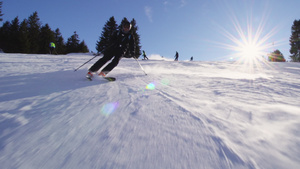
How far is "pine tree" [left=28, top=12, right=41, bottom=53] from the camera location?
3509 cm

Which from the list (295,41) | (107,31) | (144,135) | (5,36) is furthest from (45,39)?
Answer: (295,41)

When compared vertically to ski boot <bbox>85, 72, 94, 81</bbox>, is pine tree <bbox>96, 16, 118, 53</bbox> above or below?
above

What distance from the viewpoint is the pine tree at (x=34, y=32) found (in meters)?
35.1

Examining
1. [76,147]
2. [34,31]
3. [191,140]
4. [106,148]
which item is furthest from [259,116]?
[34,31]

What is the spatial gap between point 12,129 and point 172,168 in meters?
1.38

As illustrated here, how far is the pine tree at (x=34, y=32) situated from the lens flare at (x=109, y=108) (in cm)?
4511

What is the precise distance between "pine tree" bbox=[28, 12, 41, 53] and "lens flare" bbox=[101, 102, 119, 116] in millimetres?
45108

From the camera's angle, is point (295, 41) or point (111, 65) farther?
point (295, 41)

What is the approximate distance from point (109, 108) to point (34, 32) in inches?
1957

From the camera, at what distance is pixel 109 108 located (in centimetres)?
171

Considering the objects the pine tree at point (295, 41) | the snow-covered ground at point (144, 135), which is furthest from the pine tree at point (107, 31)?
the pine tree at point (295, 41)

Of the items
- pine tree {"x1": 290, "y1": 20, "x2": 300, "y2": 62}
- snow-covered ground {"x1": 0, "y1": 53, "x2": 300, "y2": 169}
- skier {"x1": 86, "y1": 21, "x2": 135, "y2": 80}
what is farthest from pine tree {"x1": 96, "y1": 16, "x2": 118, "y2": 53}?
pine tree {"x1": 290, "y1": 20, "x2": 300, "y2": 62}

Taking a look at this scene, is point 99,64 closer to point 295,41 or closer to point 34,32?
point 34,32

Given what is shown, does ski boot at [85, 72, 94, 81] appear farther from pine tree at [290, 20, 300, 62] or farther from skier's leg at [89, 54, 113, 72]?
A: pine tree at [290, 20, 300, 62]
